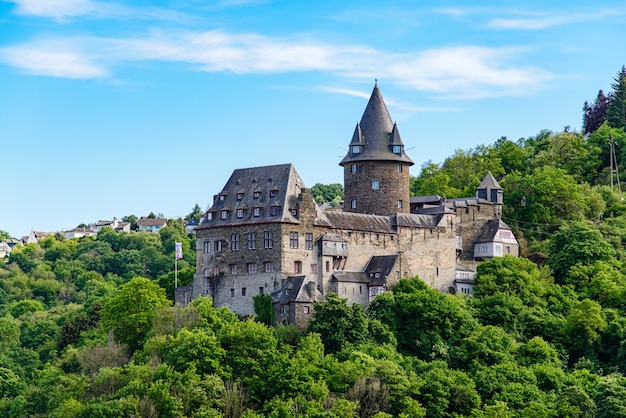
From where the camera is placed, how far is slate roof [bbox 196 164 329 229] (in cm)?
7744

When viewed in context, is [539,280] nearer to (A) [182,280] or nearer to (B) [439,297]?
(B) [439,297]

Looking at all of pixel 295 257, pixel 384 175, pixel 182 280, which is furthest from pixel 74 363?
pixel 384 175

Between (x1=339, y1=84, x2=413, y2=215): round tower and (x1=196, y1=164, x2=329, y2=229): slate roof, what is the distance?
6.34m

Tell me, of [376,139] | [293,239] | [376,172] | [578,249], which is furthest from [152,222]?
[293,239]

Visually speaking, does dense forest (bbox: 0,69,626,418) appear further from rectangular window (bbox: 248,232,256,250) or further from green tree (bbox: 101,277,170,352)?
rectangular window (bbox: 248,232,256,250)

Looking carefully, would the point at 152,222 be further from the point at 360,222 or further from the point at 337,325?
the point at 337,325

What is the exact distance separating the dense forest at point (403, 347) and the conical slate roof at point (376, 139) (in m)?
9.45

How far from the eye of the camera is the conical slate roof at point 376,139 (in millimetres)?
84812

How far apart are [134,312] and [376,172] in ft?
58.5

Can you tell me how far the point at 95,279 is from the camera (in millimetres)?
142875

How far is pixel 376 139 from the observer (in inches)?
3369

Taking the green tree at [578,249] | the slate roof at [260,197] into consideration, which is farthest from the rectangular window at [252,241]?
the green tree at [578,249]

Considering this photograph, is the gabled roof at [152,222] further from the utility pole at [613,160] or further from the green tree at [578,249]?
the green tree at [578,249]

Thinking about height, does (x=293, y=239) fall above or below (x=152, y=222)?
below
